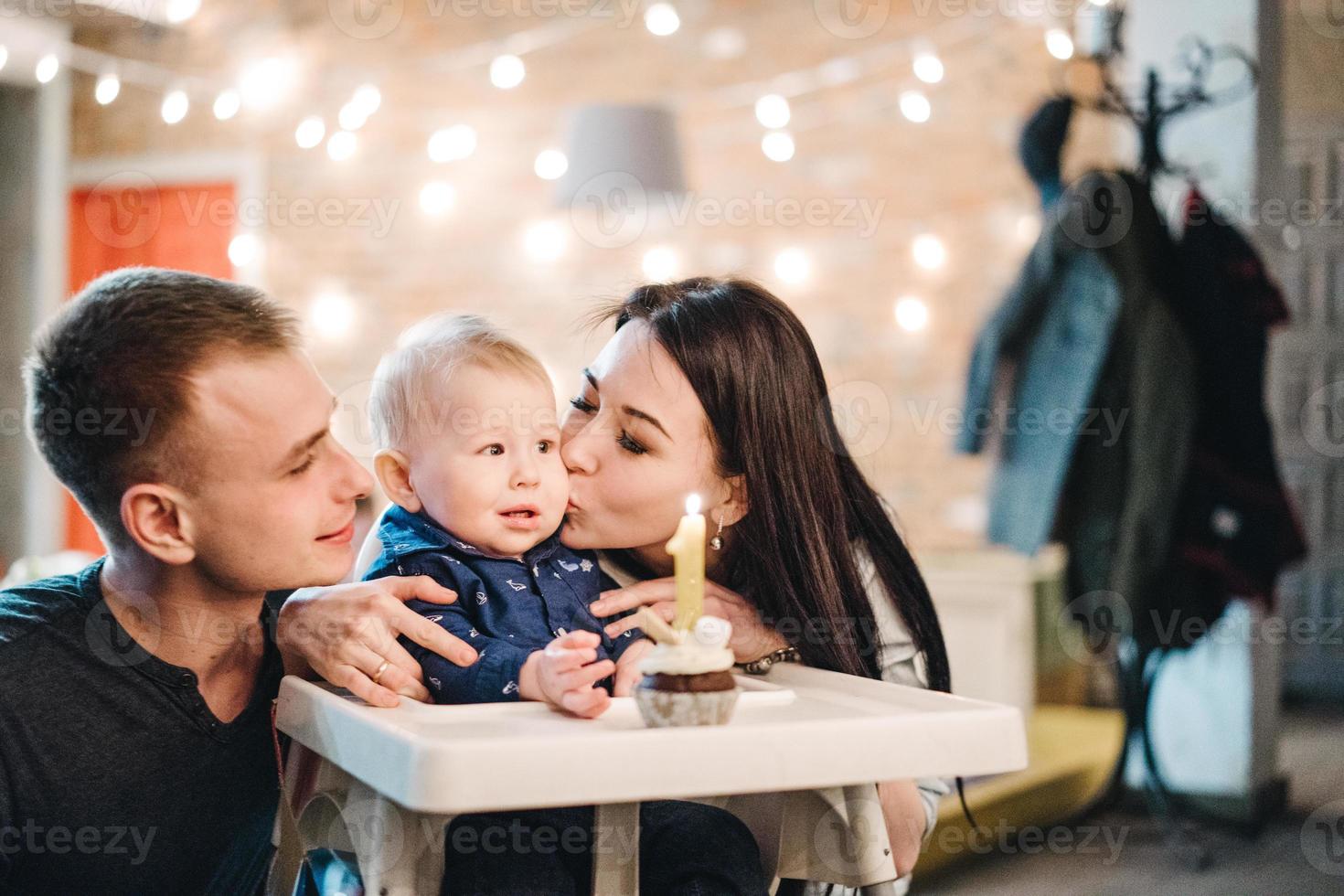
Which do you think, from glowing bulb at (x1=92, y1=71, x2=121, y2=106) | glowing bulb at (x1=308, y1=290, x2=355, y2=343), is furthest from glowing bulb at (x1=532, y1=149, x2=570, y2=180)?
glowing bulb at (x1=92, y1=71, x2=121, y2=106)

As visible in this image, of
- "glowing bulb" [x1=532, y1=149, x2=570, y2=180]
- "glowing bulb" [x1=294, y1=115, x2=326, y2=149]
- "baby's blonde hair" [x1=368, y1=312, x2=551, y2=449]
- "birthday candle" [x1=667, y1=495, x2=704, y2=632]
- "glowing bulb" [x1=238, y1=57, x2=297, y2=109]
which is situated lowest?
"birthday candle" [x1=667, y1=495, x2=704, y2=632]

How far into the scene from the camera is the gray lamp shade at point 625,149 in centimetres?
414

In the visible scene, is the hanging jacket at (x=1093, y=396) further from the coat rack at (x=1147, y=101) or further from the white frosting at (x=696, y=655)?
the white frosting at (x=696, y=655)

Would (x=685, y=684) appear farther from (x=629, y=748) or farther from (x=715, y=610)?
(x=715, y=610)

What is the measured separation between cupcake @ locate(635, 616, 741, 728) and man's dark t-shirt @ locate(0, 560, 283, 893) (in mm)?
563

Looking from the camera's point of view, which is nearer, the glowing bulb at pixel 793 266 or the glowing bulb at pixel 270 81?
the glowing bulb at pixel 793 266

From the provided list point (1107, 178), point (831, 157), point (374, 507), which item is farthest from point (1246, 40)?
point (374, 507)

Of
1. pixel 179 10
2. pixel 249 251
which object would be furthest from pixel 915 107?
pixel 179 10

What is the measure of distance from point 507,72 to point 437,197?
0.82 metres

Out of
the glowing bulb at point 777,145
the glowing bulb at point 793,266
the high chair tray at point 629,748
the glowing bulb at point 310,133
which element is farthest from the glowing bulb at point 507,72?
the high chair tray at point 629,748

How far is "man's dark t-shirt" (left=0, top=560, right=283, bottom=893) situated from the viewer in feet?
4.15

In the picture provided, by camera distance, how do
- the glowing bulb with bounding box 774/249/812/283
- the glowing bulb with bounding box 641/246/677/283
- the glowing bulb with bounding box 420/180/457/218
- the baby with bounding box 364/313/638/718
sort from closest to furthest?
the baby with bounding box 364/313/638/718 → the glowing bulb with bounding box 420/180/457/218 → the glowing bulb with bounding box 774/249/812/283 → the glowing bulb with bounding box 641/246/677/283

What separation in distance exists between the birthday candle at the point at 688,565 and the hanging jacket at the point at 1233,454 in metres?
2.37

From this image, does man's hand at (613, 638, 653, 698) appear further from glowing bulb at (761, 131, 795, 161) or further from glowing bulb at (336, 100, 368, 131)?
glowing bulb at (761, 131, 795, 161)
